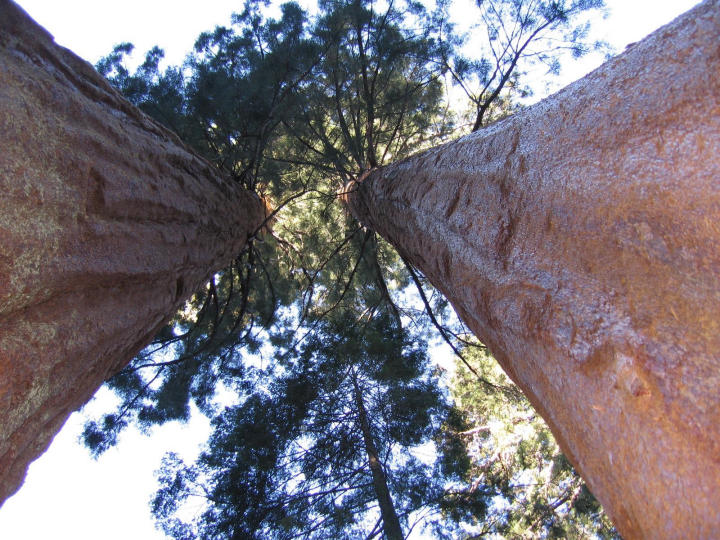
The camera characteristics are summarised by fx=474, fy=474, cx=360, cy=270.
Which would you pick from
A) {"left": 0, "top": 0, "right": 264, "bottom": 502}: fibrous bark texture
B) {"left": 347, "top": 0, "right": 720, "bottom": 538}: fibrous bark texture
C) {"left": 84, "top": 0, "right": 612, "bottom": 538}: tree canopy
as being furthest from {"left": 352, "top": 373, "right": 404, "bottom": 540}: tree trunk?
{"left": 347, "top": 0, "right": 720, "bottom": 538}: fibrous bark texture

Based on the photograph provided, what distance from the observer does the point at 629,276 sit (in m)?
0.98

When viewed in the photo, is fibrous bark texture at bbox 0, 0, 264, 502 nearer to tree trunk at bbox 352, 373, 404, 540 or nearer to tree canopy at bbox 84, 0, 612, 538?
tree canopy at bbox 84, 0, 612, 538

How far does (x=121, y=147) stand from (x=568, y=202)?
1.70 m

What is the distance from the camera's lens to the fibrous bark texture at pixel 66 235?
4.05 ft

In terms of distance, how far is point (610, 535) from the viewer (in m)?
4.56

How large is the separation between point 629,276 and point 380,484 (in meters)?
3.55

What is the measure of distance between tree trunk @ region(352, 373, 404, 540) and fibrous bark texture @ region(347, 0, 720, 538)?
2825 millimetres

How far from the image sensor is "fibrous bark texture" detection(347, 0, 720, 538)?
0.81 meters

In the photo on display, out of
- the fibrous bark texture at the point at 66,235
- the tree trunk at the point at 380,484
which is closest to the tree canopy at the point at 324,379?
the tree trunk at the point at 380,484

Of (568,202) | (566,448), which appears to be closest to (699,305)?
(568,202)

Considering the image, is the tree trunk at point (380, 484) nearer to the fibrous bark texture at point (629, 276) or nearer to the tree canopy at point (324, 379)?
the tree canopy at point (324, 379)

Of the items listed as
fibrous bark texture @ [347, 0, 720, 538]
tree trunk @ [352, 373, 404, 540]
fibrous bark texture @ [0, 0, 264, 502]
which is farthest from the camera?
tree trunk @ [352, 373, 404, 540]

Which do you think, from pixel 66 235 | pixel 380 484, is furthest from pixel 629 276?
pixel 380 484

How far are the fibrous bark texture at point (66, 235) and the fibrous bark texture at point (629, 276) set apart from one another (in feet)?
4.31
